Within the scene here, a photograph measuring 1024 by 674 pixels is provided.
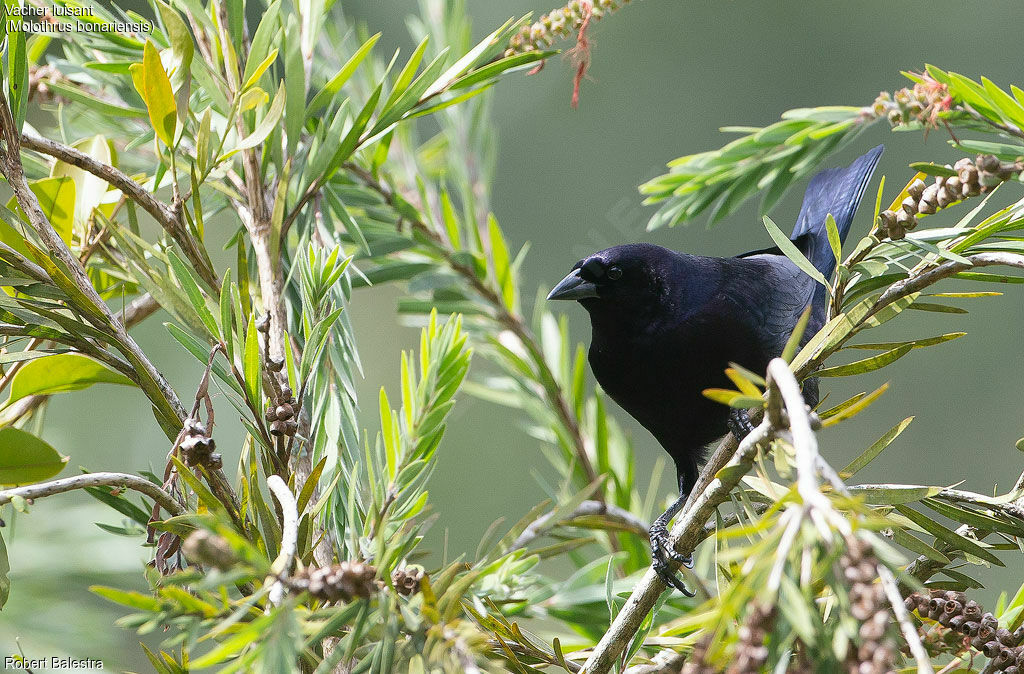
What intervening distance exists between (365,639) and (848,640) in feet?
0.93

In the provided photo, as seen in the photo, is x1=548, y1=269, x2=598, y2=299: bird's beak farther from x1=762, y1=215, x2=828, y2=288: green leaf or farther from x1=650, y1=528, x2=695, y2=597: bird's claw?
x1=762, y1=215, x2=828, y2=288: green leaf

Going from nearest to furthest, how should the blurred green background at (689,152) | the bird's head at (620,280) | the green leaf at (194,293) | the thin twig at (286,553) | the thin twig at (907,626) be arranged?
the thin twig at (907,626)
the thin twig at (286,553)
the green leaf at (194,293)
the bird's head at (620,280)
the blurred green background at (689,152)

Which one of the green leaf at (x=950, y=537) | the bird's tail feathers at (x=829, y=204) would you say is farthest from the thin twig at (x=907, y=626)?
the bird's tail feathers at (x=829, y=204)

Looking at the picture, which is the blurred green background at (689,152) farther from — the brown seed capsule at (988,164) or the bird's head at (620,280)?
the brown seed capsule at (988,164)

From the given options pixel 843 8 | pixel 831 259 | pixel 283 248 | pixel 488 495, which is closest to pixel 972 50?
pixel 843 8

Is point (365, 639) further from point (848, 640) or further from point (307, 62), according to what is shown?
point (307, 62)

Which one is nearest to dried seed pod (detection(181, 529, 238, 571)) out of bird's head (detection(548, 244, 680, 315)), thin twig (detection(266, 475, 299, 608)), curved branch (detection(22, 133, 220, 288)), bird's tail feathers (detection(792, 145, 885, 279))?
thin twig (detection(266, 475, 299, 608))

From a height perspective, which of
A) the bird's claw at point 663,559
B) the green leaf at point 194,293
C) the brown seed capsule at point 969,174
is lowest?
the bird's claw at point 663,559

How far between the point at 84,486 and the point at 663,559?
612 mm

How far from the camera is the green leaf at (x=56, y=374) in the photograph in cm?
64

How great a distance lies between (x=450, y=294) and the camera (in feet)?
4.56

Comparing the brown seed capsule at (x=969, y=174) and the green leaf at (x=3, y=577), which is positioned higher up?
the brown seed capsule at (x=969, y=174)

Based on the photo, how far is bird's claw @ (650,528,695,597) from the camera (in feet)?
2.16

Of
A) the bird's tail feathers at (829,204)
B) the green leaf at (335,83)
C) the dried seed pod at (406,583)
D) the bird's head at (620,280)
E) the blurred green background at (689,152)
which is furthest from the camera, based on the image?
the blurred green background at (689,152)
